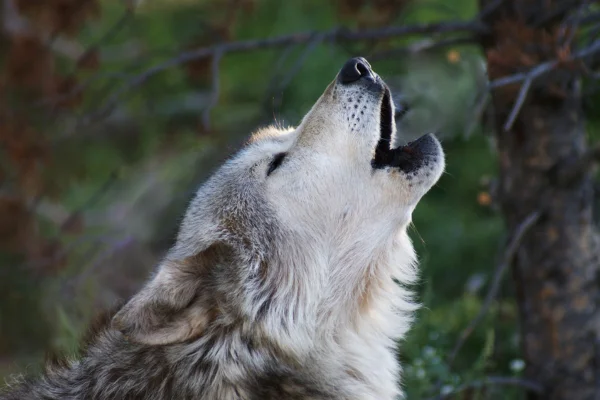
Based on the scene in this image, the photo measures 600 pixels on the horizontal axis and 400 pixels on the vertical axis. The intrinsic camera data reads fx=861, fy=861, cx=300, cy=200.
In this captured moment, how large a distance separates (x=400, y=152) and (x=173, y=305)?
1.15 meters

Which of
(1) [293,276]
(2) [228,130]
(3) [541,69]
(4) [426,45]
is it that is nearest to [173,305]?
(1) [293,276]

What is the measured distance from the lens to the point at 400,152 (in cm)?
353

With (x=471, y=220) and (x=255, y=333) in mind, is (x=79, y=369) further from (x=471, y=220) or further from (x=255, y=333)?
(x=471, y=220)

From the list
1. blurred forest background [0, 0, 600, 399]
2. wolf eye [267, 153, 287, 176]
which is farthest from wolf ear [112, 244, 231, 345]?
blurred forest background [0, 0, 600, 399]

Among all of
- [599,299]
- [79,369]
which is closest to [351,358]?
[79,369]

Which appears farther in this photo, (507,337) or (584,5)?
(507,337)

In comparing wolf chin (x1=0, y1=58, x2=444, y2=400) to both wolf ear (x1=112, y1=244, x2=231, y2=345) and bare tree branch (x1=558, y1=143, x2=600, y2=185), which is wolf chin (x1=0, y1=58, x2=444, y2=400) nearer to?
wolf ear (x1=112, y1=244, x2=231, y2=345)

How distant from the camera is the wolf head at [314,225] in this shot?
3.26 m

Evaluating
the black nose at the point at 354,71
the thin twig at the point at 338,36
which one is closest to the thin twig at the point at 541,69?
the black nose at the point at 354,71

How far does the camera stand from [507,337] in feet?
18.9

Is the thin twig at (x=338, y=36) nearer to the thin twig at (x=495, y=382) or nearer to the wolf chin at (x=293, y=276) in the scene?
the wolf chin at (x=293, y=276)

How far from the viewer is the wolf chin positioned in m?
3.16

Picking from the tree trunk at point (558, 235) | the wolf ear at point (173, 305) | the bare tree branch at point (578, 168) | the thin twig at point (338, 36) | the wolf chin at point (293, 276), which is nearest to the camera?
the wolf ear at point (173, 305)

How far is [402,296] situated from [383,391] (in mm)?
465
